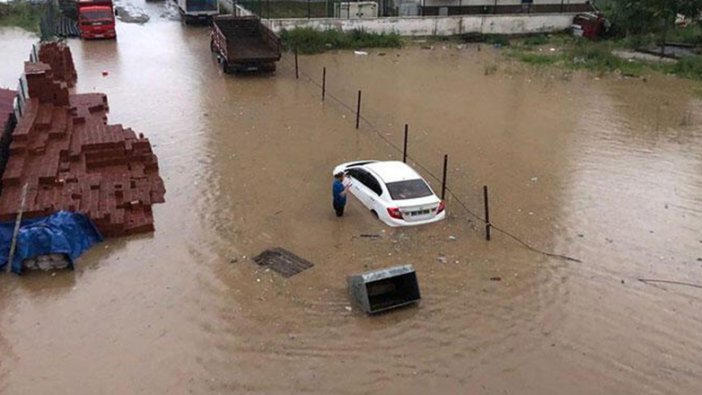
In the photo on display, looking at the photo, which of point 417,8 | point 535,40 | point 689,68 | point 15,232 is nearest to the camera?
point 15,232

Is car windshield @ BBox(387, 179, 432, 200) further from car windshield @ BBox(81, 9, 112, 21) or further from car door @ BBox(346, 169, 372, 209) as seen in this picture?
car windshield @ BBox(81, 9, 112, 21)

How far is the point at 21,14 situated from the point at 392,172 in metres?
38.9

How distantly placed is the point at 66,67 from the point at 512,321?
74.8 ft

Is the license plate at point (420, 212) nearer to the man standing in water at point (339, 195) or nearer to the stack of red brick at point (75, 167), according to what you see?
the man standing in water at point (339, 195)

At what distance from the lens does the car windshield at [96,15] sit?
1403 inches

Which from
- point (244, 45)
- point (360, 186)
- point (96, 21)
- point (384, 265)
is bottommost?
point (384, 265)

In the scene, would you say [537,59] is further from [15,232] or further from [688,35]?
[15,232]

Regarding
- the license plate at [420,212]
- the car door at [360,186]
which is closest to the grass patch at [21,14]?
the car door at [360,186]

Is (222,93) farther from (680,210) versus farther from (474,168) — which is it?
(680,210)

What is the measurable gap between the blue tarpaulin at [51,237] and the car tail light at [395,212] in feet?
19.9

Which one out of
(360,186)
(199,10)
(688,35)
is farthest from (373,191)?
(199,10)

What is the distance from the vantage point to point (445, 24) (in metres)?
38.9

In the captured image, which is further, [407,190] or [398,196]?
[407,190]

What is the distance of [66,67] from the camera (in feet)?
86.7
